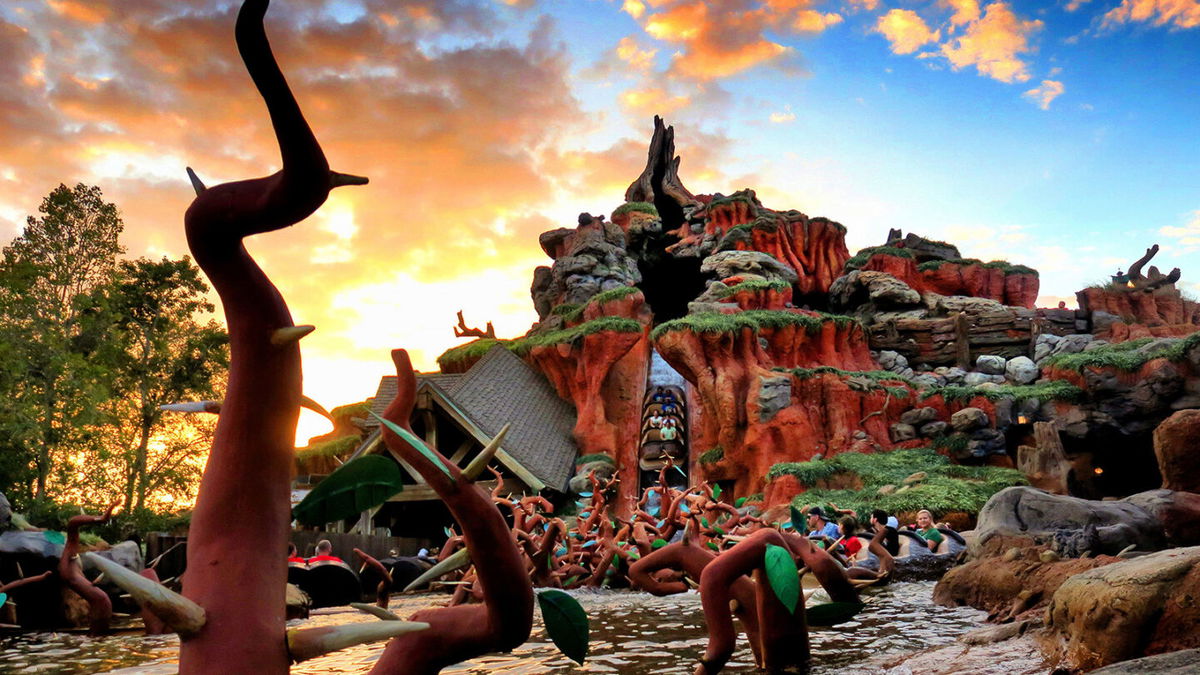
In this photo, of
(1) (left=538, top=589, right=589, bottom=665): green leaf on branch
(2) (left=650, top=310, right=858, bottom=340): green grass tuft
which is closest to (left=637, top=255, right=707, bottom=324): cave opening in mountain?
(2) (left=650, top=310, right=858, bottom=340): green grass tuft

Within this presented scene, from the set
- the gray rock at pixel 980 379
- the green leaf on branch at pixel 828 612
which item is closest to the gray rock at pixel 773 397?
the gray rock at pixel 980 379

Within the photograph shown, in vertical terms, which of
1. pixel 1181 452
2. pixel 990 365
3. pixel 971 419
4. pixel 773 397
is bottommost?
pixel 1181 452

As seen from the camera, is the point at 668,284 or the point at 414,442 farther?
the point at 668,284

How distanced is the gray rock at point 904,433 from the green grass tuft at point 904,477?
35.0 inches

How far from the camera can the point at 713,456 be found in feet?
72.6

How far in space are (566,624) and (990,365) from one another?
26.5m

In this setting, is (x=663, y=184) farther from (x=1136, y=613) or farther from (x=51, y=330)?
(x=1136, y=613)

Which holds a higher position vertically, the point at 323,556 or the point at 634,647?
the point at 323,556

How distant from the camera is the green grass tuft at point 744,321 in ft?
72.4

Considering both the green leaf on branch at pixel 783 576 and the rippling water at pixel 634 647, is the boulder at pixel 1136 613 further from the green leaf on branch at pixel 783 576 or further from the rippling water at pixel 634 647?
the green leaf on branch at pixel 783 576

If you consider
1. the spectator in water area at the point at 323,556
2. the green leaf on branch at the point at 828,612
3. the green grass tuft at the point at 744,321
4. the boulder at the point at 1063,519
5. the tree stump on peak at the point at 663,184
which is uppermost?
the tree stump on peak at the point at 663,184

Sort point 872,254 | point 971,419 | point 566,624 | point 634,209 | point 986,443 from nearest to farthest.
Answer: point 566,624
point 986,443
point 971,419
point 872,254
point 634,209

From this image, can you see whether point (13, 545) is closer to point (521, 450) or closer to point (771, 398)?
point (521, 450)

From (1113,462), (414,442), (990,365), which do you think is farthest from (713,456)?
(414,442)
